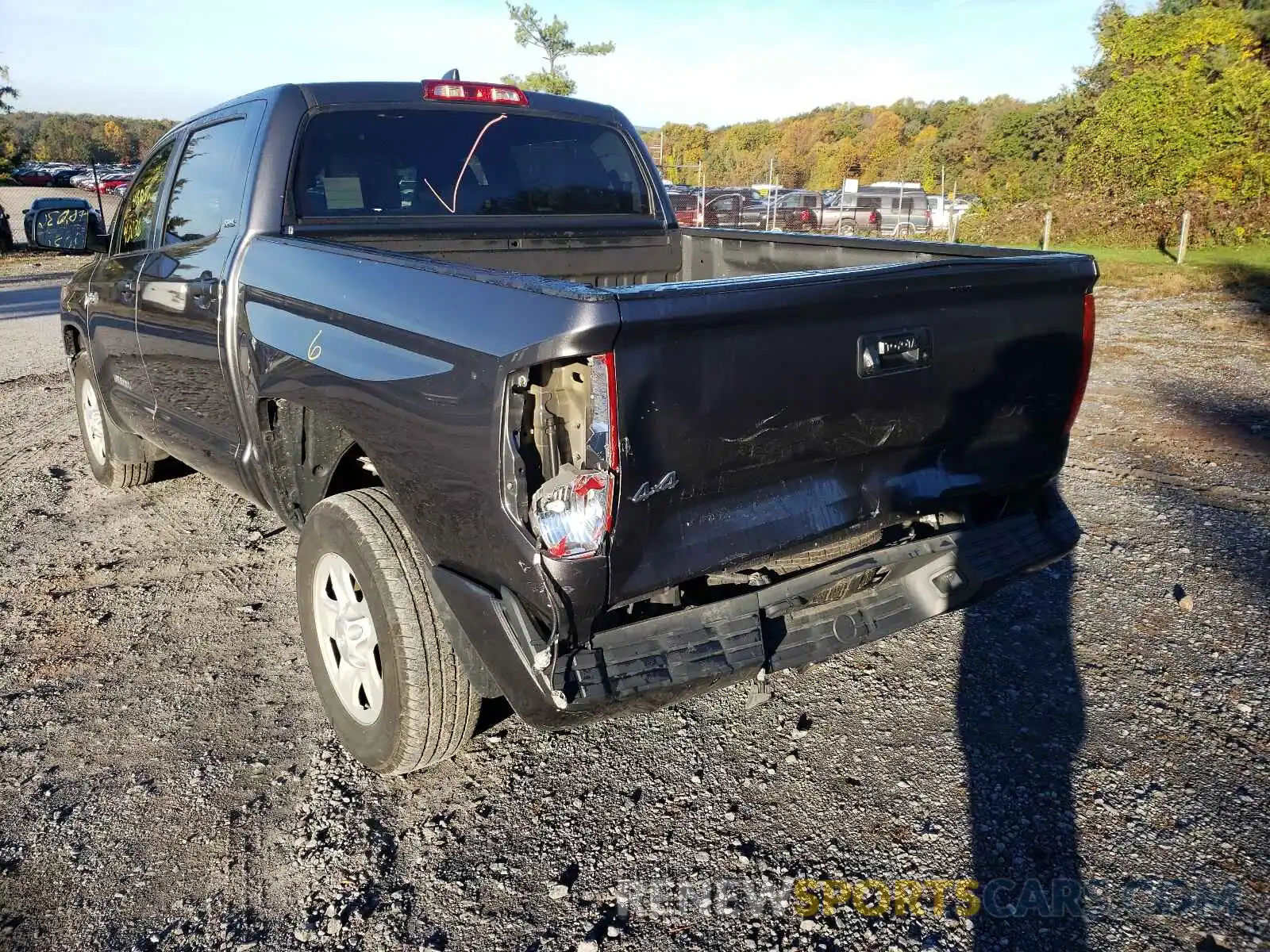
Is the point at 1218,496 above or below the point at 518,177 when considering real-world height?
below

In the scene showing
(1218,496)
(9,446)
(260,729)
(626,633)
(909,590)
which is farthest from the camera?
(9,446)

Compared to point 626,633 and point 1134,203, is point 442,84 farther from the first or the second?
point 1134,203

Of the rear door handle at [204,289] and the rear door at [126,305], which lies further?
the rear door at [126,305]

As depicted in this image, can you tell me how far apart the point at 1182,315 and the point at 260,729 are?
12.7 metres

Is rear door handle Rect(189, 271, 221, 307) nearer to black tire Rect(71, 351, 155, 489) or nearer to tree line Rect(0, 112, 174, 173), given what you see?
black tire Rect(71, 351, 155, 489)

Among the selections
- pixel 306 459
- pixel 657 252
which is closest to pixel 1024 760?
pixel 306 459

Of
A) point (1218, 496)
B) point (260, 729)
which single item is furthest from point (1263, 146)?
point (260, 729)

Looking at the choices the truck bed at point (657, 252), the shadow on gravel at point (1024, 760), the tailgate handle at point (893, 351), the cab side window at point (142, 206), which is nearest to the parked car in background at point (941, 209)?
the truck bed at point (657, 252)

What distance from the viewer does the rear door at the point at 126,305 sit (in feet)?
14.5

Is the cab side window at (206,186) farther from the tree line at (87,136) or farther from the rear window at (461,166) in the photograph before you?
the tree line at (87,136)

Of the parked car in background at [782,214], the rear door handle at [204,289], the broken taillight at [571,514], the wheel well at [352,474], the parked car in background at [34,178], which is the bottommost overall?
the wheel well at [352,474]

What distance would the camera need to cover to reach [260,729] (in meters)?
3.17

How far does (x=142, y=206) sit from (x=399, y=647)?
3.39 m

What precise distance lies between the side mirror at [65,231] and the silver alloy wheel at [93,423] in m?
0.89
